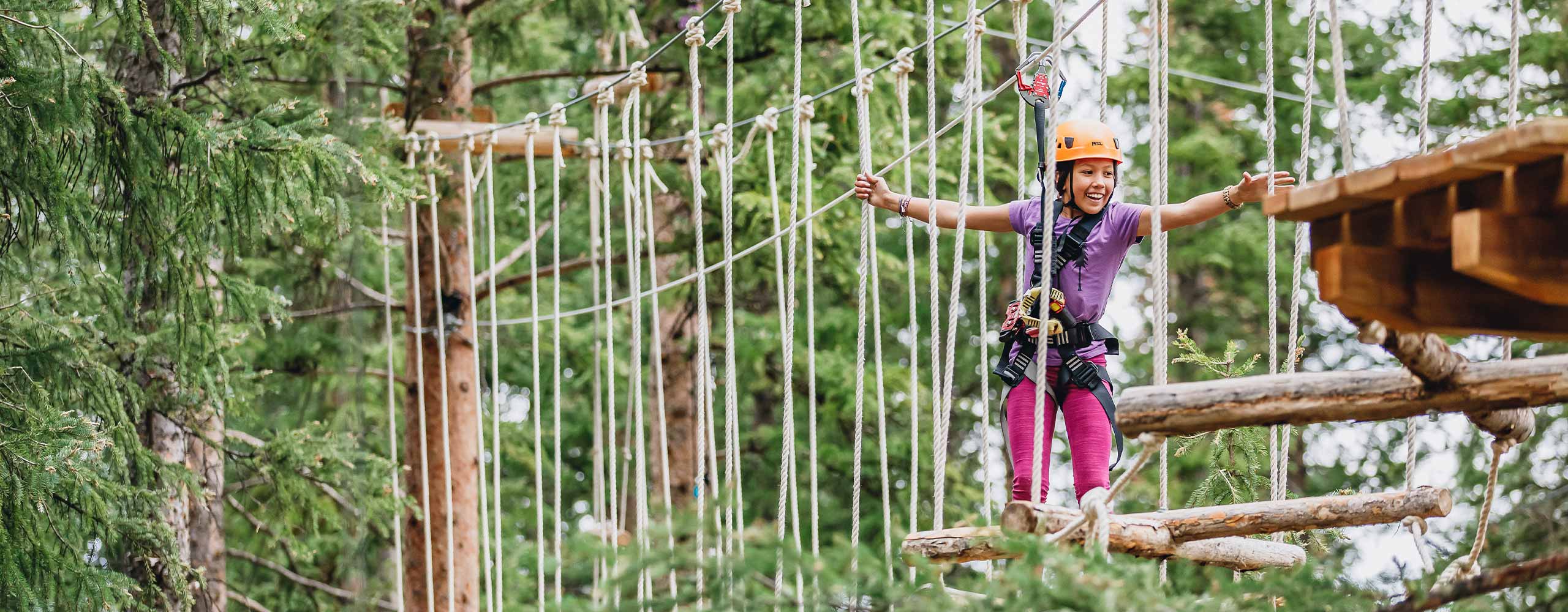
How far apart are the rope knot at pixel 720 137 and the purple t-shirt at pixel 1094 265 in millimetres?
953

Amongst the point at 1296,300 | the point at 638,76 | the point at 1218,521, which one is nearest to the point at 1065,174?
the point at 1296,300

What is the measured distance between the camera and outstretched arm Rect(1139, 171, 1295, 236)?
9.29 feet

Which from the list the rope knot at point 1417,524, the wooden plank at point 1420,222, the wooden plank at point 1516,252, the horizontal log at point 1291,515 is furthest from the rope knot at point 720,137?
the wooden plank at point 1516,252

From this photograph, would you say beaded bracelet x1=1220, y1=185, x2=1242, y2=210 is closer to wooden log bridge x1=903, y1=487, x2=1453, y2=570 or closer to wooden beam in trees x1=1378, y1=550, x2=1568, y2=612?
wooden log bridge x1=903, y1=487, x2=1453, y2=570

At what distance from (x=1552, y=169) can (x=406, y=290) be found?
448cm

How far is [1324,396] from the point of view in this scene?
86.1 inches

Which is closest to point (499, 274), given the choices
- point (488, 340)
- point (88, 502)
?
point (488, 340)

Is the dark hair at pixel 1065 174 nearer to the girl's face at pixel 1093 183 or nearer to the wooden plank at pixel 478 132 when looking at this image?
the girl's face at pixel 1093 183

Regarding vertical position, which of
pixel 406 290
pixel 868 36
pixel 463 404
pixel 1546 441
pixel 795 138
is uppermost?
pixel 868 36

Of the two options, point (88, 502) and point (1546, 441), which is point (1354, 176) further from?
point (1546, 441)

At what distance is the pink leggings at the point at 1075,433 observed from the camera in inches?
121

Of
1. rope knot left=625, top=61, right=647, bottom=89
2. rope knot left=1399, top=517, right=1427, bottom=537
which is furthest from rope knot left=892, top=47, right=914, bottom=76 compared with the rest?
rope knot left=1399, top=517, right=1427, bottom=537

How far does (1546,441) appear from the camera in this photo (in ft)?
26.8

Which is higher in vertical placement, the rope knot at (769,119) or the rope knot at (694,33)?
the rope knot at (694,33)
